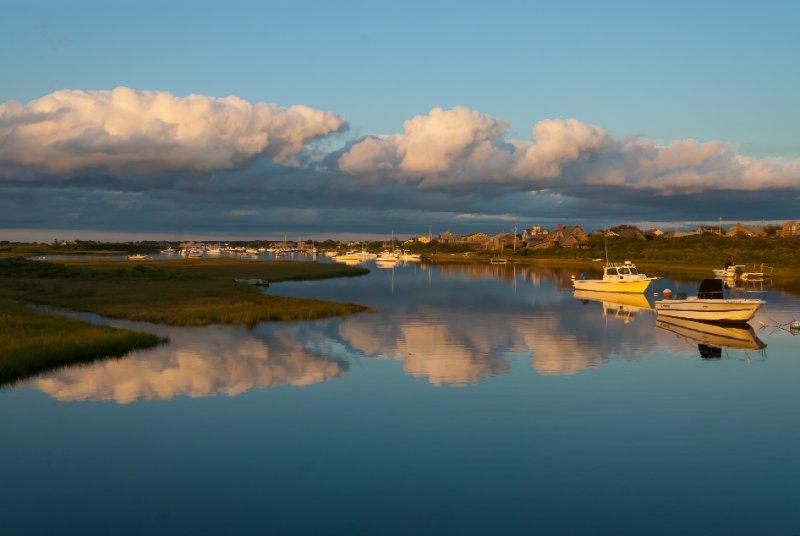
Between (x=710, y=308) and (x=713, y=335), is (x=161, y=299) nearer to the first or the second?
(x=713, y=335)

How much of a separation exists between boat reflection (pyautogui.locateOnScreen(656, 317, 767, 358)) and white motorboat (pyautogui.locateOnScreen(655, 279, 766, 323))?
57 centimetres

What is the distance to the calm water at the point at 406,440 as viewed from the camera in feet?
55.6

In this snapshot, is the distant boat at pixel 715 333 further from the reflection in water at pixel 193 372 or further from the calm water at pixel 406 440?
the reflection in water at pixel 193 372

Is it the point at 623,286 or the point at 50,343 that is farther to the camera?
the point at 623,286

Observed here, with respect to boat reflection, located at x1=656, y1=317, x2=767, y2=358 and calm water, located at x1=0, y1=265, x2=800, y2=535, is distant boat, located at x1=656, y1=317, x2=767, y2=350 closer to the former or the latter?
boat reflection, located at x1=656, y1=317, x2=767, y2=358

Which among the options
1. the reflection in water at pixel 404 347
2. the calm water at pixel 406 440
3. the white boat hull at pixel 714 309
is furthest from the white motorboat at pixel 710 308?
the calm water at pixel 406 440

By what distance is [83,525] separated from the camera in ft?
53.3

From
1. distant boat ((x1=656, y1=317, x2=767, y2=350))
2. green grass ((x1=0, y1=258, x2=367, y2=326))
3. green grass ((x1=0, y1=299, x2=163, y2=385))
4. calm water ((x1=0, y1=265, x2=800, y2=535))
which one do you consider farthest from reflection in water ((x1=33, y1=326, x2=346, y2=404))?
distant boat ((x1=656, y1=317, x2=767, y2=350))

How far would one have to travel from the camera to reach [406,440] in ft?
75.3

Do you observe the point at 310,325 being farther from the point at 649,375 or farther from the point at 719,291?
the point at 719,291

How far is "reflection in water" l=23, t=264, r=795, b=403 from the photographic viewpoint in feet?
104

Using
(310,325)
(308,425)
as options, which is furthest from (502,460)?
(310,325)

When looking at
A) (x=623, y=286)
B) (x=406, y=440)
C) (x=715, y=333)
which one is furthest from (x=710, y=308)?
(x=406, y=440)

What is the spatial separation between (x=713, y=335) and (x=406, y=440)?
34.8 metres
